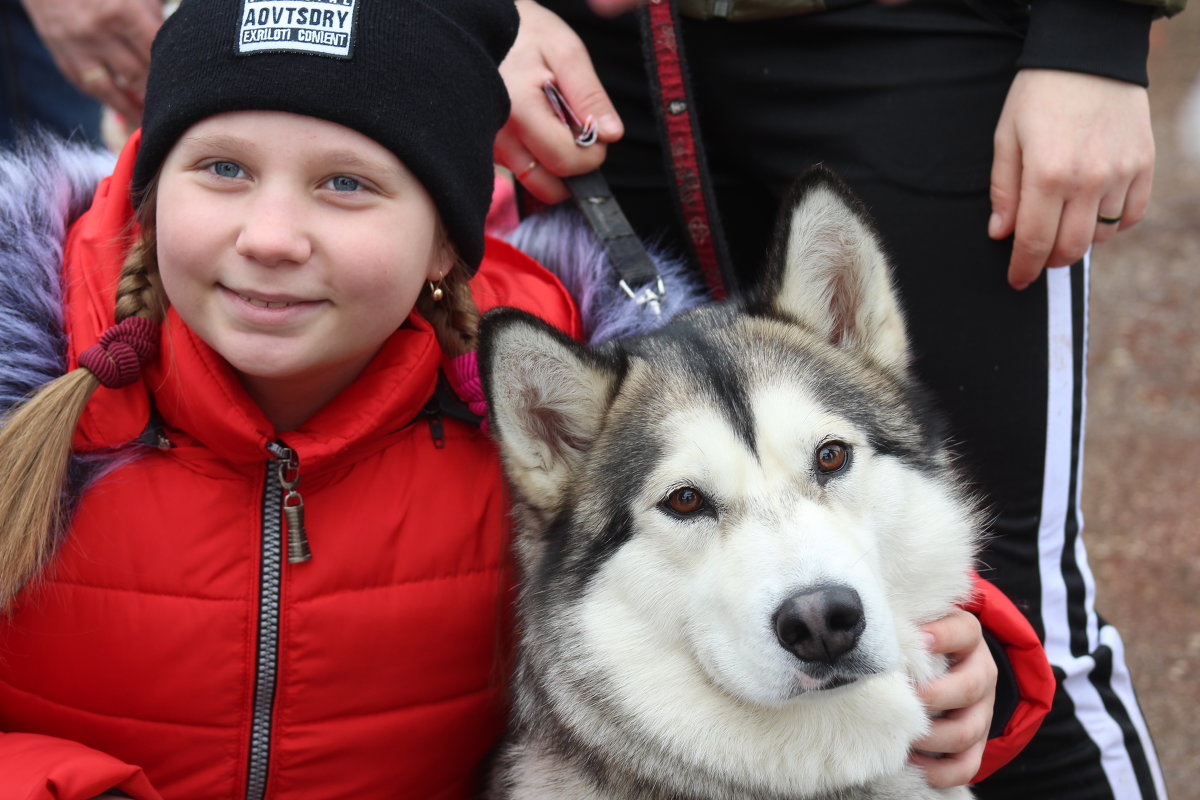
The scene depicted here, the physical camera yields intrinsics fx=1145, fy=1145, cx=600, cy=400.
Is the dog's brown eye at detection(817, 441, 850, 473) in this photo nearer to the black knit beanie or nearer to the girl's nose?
the black knit beanie

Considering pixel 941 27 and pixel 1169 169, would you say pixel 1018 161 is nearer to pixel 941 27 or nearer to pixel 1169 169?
pixel 941 27

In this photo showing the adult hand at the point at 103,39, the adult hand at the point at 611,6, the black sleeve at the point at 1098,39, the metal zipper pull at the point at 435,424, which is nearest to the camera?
the black sleeve at the point at 1098,39

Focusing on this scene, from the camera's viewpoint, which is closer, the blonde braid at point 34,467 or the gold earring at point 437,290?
the blonde braid at point 34,467

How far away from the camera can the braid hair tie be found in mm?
2238

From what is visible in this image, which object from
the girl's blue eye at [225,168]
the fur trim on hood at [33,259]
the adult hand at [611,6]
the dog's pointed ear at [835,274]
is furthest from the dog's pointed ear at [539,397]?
the adult hand at [611,6]

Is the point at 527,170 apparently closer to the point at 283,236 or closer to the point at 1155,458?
the point at 283,236

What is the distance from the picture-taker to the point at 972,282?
2668mm

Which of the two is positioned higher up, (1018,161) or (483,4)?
(483,4)

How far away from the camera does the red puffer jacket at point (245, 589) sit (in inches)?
92.4

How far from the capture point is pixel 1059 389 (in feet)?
8.89

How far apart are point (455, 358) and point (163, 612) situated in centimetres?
82

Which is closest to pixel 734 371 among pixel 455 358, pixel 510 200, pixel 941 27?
pixel 455 358

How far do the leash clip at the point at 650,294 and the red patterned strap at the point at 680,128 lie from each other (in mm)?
194

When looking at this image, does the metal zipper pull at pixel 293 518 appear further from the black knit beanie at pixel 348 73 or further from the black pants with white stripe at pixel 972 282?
the black pants with white stripe at pixel 972 282
